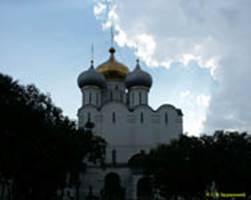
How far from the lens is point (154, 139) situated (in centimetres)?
7675

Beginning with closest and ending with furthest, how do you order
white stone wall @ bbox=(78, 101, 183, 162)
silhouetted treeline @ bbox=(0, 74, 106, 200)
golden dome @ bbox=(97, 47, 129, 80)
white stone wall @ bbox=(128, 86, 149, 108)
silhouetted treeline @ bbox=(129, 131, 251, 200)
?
silhouetted treeline @ bbox=(0, 74, 106, 200)
silhouetted treeline @ bbox=(129, 131, 251, 200)
white stone wall @ bbox=(78, 101, 183, 162)
white stone wall @ bbox=(128, 86, 149, 108)
golden dome @ bbox=(97, 47, 129, 80)

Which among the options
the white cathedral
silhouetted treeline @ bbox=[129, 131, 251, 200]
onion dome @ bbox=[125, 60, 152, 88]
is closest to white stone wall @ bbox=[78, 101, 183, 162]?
the white cathedral

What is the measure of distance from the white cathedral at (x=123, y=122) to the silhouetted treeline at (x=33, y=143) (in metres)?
27.5

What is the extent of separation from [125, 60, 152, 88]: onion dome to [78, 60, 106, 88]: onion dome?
456 cm

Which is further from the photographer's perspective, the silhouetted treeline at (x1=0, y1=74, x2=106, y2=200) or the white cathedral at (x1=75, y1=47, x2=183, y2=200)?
the white cathedral at (x1=75, y1=47, x2=183, y2=200)

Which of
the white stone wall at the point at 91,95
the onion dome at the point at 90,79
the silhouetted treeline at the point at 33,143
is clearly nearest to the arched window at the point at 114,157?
the white stone wall at the point at 91,95

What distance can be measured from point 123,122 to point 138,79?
7629mm

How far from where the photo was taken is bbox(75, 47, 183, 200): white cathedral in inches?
2913

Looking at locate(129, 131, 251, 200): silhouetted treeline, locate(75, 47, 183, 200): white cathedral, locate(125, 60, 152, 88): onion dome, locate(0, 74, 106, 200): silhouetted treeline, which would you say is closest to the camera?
locate(0, 74, 106, 200): silhouetted treeline

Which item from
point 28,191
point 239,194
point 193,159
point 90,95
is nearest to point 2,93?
point 28,191

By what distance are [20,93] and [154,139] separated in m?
43.6

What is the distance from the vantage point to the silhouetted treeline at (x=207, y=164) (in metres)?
50.6

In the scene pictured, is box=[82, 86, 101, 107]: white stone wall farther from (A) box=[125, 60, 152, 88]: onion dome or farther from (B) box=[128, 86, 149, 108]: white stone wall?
(B) box=[128, 86, 149, 108]: white stone wall

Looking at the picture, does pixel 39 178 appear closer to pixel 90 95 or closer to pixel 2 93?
pixel 2 93
